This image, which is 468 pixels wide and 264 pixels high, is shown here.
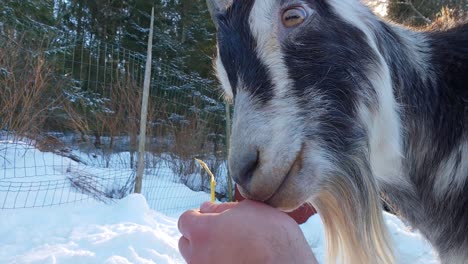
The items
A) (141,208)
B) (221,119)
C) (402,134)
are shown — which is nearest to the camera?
(402,134)

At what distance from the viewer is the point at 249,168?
3.74 ft

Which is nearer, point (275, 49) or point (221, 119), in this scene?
point (275, 49)

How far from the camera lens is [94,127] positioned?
838 centimetres

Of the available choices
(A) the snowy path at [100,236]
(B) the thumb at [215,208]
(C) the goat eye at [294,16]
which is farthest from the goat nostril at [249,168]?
(A) the snowy path at [100,236]

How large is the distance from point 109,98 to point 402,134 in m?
6.97

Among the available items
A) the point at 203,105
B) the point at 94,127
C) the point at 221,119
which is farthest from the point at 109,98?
the point at 221,119

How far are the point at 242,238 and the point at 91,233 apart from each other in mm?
2932

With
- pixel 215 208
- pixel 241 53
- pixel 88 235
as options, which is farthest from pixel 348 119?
pixel 88 235

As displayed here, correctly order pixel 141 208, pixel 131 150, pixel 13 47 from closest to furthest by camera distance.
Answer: pixel 141 208 < pixel 13 47 < pixel 131 150

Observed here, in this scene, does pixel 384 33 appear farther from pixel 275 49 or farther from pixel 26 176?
pixel 26 176

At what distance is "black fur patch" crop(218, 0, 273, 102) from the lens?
4.26 ft

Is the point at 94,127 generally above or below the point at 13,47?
below

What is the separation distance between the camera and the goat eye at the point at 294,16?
54.0 inches

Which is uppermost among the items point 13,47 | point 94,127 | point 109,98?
point 13,47
